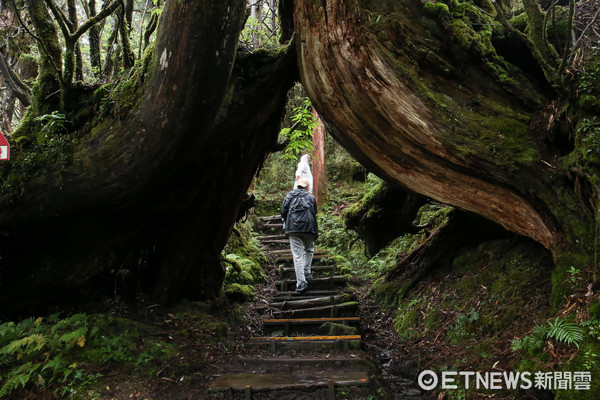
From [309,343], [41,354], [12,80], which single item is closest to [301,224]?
[309,343]

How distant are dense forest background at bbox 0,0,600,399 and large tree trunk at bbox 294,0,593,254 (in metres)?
0.02

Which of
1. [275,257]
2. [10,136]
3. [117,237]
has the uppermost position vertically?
[10,136]

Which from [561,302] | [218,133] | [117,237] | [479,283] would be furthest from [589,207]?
[117,237]

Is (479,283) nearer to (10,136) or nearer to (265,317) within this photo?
(265,317)

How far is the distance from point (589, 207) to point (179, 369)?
15.0ft

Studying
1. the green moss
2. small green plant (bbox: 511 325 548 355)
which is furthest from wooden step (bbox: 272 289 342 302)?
small green plant (bbox: 511 325 548 355)

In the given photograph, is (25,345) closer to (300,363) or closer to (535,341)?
(300,363)

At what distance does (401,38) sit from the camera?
14.2 ft

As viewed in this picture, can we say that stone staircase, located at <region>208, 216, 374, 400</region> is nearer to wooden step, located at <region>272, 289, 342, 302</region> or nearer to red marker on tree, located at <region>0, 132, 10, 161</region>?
wooden step, located at <region>272, 289, 342, 302</region>

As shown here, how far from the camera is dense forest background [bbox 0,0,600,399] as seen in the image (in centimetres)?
350

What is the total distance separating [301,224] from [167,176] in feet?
12.0

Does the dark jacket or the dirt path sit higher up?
the dark jacket

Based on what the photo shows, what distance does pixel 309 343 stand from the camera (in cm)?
531

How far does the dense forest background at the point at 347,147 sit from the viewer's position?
3504 mm
